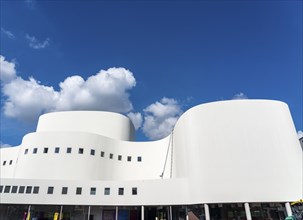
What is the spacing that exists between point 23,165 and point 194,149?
75.2 feet

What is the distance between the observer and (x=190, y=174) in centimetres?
2555

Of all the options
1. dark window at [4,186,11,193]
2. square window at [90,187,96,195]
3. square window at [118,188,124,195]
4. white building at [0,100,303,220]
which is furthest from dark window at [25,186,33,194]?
square window at [118,188,124,195]

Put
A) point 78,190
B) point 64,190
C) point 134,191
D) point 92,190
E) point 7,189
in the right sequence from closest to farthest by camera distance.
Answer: point 7,189, point 64,190, point 78,190, point 92,190, point 134,191

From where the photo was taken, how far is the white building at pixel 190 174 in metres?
22.7

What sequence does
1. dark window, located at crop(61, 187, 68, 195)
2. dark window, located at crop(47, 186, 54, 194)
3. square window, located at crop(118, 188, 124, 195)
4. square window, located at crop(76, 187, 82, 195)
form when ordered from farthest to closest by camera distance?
1. square window, located at crop(118, 188, 124, 195)
2. square window, located at crop(76, 187, 82, 195)
3. dark window, located at crop(61, 187, 68, 195)
4. dark window, located at crop(47, 186, 54, 194)

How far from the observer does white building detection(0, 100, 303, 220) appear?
74.4 ft

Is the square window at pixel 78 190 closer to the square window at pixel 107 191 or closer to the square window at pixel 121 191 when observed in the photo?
the square window at pixel 107 191

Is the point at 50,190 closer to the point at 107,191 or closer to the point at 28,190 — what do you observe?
the point at 28,190

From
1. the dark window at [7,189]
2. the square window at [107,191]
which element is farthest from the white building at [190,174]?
the dark window at [7,189]

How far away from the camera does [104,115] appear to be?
3934 cm

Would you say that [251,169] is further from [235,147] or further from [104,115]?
[104,115]

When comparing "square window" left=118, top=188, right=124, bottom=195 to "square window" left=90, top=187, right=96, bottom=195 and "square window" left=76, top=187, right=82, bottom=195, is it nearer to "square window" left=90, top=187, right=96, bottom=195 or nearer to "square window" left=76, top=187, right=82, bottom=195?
"square window" left=90, top=187, right=96, bottom=195

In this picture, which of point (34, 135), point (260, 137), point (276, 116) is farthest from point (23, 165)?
point (276, 116)

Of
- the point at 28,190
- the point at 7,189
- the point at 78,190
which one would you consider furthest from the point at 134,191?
the point at 7,189
